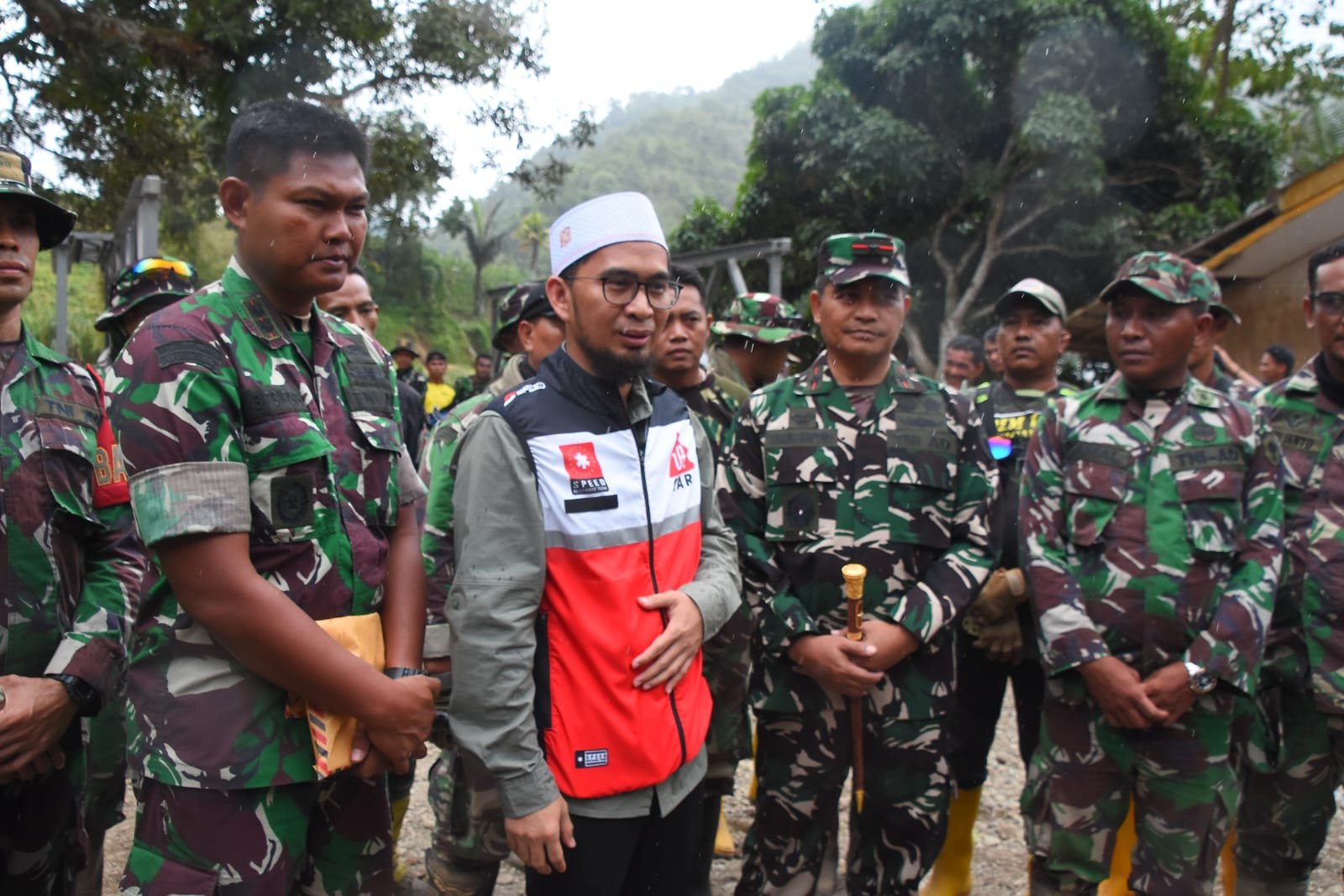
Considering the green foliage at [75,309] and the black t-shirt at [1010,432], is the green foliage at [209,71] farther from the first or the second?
the black t-shirt at [1010,432]

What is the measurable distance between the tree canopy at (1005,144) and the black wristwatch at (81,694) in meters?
16.8

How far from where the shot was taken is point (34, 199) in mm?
2369

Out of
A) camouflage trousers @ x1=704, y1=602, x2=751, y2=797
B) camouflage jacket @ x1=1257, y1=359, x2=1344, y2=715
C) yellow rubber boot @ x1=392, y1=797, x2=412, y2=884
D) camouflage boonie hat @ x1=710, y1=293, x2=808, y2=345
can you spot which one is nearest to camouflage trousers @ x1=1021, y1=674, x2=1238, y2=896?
camouflage jacket @ x1=1257, y1=359, x2=1344, y2=715

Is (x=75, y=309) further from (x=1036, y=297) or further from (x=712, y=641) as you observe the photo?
(x=1036, y=297)

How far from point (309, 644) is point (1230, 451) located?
2.81 meters

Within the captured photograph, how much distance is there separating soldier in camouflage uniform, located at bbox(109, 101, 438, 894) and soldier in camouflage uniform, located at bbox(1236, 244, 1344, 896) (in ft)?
9.71

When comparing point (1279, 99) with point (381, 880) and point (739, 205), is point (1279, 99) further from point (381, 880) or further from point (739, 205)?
point (381, 880)

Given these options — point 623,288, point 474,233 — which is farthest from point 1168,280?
point 474,233

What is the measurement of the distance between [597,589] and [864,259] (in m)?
1.66

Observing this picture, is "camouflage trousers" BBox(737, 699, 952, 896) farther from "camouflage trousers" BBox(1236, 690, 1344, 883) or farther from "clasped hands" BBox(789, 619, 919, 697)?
"camouflage trousers" BBox(1236, 690, 1344, 883)

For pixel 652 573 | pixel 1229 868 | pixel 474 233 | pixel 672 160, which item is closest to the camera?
pixel 652 573

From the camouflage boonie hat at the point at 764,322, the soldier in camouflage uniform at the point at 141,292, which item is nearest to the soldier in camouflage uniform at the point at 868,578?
the camouflage boonie hat at the point at 764,322

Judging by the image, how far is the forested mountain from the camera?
7356 centimetres

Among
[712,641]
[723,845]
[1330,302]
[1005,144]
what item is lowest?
[723,845]
